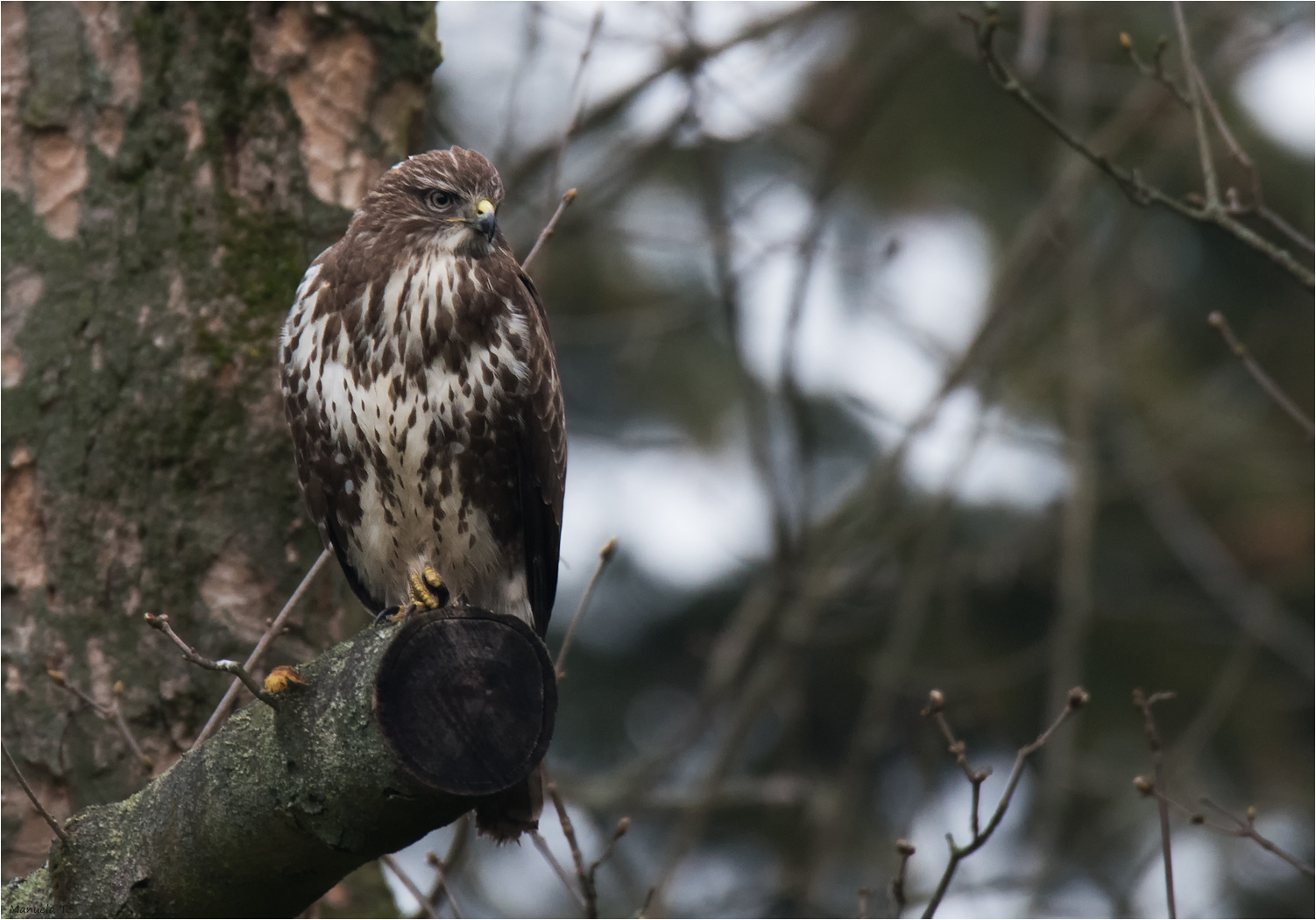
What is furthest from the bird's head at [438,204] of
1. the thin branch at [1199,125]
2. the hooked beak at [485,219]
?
the thin branch at [1199,125]

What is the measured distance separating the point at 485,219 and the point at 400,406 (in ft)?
1.67

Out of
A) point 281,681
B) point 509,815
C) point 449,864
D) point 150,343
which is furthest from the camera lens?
point 150,343

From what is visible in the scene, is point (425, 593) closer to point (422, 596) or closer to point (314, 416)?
point (422, 596)

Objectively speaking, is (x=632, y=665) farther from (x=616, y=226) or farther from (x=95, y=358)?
(x=95, y=358)

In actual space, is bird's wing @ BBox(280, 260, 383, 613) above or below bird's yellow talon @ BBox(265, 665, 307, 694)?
above

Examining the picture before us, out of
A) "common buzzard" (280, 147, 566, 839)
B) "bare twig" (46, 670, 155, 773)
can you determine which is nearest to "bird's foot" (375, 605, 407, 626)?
"common buzzard" (280, 147, 566, 839)

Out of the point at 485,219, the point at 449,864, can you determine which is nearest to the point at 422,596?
the point at 449,864

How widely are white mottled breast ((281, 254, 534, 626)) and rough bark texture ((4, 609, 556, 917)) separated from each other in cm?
98

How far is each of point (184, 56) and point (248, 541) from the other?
1.17m

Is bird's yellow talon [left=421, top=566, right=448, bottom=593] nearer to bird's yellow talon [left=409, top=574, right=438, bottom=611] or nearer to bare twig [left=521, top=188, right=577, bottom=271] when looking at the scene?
bird's yellow talon [left=409, top=574, right=438, bottom=611]

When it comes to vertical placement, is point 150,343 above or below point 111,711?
above

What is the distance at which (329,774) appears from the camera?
2.30 metres

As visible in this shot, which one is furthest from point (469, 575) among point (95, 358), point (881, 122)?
point (881, 122)

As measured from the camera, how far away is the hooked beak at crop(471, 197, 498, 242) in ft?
11.7
